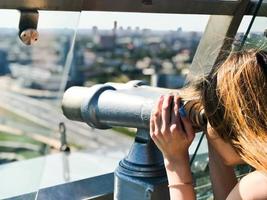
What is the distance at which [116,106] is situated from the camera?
3.73 feet

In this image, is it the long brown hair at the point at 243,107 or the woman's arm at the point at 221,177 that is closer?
the long brown hair at the point at 243,107

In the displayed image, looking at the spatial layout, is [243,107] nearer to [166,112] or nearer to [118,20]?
[166,112]

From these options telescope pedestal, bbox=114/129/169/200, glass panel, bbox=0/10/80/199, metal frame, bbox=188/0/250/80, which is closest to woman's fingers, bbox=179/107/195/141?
telescope pedestal, bbox=114/129/169/200

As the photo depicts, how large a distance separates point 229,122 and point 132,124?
0.21 m

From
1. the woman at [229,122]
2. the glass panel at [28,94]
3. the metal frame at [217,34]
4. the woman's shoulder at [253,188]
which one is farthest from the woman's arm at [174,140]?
the metal frame at [217,34]

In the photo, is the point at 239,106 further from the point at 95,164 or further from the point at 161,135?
the point at 95,164

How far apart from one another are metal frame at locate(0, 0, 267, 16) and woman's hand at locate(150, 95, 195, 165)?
29 cm

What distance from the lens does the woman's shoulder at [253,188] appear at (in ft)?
3.25

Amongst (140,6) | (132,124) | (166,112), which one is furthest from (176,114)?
(140,6)

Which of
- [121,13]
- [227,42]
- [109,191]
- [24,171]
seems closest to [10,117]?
[24,171]

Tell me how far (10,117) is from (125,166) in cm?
Answer: 27

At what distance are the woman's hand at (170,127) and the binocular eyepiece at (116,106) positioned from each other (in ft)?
0.06

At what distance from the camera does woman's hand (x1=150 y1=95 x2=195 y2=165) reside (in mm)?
1040

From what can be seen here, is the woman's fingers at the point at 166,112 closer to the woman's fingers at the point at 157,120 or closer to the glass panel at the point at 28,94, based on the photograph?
the woman's fingers at the point at 157,120
